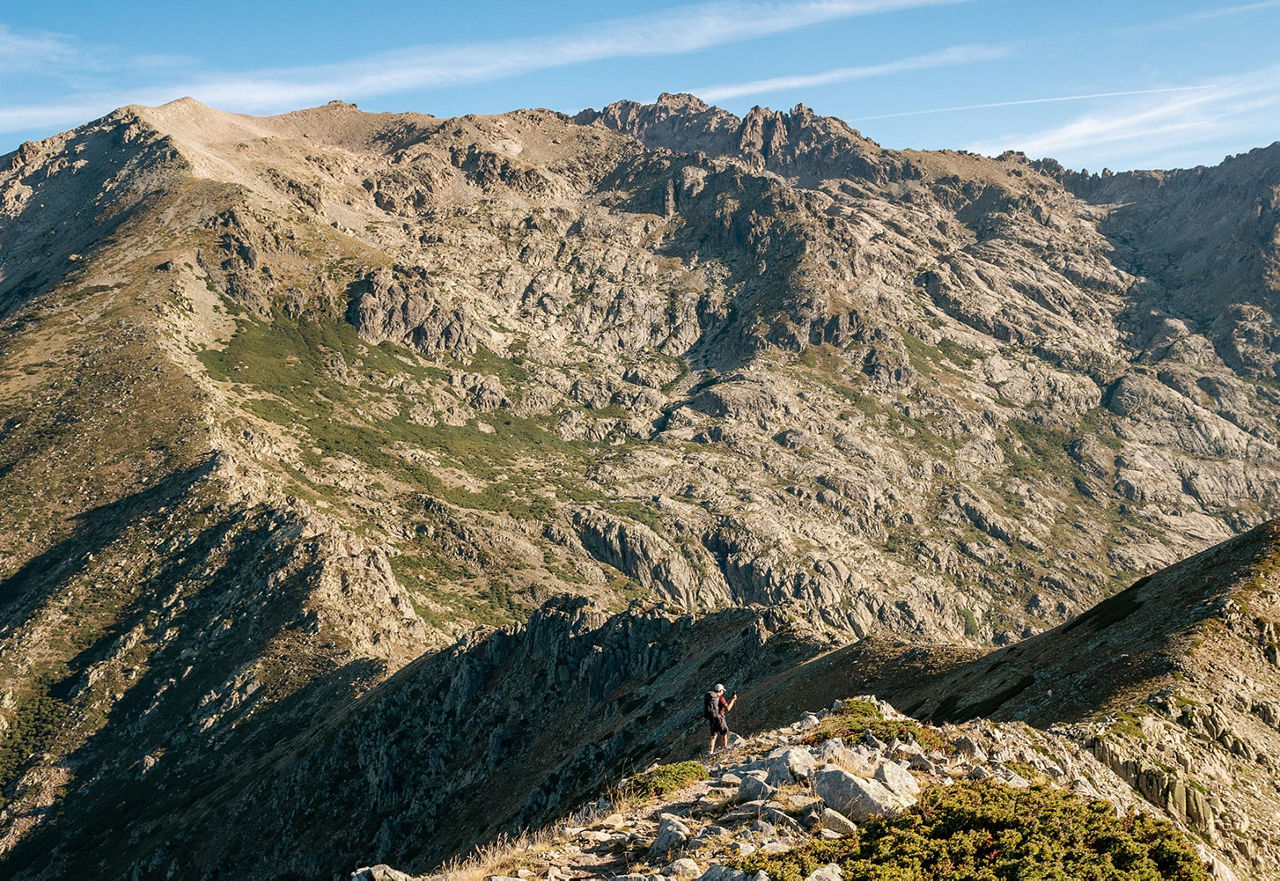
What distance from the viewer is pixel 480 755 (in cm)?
11644

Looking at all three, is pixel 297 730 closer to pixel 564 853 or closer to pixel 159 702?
pixel 159 702

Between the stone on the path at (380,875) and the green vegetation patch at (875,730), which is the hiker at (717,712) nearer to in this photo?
the green vegetation patch at (875,730)

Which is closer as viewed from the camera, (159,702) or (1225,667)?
(1225,667)

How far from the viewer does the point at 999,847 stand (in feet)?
59.0

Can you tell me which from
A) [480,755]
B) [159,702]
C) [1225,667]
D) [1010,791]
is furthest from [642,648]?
[159,702]

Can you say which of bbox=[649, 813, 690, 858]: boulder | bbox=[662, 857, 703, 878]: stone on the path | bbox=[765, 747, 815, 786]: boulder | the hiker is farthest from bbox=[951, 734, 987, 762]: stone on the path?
bbox=[662, 857, 703, 878]: stone on the path

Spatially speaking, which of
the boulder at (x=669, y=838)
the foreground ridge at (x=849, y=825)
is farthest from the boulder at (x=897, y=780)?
the boulder at (x=669, y=838)

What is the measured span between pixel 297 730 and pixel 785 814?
182 meters

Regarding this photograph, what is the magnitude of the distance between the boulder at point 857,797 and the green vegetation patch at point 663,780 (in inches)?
231

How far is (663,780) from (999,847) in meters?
10.9

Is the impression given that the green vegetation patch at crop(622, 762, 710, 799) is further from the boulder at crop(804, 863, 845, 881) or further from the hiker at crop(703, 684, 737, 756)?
the boulder at crop(804, 863, 845, 881)

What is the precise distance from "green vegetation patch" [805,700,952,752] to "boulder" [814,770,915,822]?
636 cm

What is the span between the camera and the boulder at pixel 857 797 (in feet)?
65.0

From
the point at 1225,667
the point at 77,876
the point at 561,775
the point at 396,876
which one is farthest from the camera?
the point at 77,876
